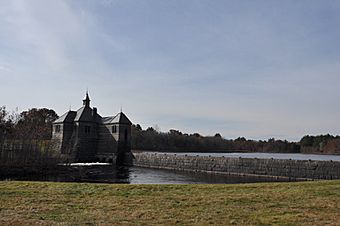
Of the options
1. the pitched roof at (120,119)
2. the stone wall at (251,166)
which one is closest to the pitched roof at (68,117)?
the pitched roof at (120,119)

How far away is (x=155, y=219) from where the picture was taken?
6.11m

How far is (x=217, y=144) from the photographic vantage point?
95000mm

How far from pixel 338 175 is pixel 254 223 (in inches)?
810

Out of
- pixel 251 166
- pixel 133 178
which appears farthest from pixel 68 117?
pixel 251 166

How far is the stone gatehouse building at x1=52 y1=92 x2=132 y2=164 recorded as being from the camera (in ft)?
156

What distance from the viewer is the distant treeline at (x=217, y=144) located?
81.3 metres

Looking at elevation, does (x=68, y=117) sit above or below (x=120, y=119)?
above

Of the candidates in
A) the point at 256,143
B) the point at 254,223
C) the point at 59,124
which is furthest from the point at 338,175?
the point at 256,143

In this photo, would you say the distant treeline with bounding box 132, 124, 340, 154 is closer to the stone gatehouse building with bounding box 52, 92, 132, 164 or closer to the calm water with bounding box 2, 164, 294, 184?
the stone gatehouse building with bounding box 52, 92, 132, 164

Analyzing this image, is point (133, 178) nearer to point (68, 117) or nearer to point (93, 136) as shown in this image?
point (93, 136)

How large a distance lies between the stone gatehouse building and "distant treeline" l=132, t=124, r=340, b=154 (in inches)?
1103

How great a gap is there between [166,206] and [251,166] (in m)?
24.2

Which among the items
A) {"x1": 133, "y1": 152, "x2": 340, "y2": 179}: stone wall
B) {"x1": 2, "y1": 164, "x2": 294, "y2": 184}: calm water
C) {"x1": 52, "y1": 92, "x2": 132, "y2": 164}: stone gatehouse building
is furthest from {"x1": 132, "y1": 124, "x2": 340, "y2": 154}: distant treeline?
{"x1": 2, "y1": 164, "x2": 294, "y2": 184}: calm water

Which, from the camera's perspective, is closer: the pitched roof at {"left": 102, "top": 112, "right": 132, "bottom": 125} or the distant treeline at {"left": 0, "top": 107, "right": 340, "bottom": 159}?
the pitched roof at {"left": 102, "top": 112, "right": 132, "bottom": 125}
